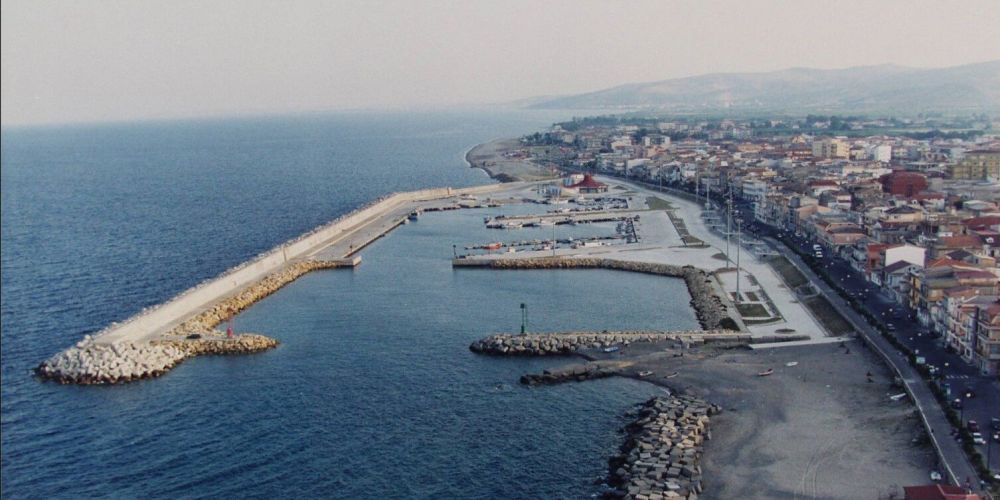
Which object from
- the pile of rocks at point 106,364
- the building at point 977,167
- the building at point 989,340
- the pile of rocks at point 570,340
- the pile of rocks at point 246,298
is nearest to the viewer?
the building at point 989,340

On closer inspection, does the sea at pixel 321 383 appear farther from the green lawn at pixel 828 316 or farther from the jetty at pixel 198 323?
the green lawn at pixel 828 316

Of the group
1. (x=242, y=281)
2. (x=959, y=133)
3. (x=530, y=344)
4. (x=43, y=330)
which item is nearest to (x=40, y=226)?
(x=242, y=281)

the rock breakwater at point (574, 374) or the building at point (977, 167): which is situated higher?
the building at point (977, 167)

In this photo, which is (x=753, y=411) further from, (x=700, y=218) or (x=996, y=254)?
(x=700, y=218)

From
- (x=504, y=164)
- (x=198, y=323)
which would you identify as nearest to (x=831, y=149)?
(x=504, y=164)

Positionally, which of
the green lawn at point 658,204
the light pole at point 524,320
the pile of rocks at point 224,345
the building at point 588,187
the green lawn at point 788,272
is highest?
the building at point 588,187

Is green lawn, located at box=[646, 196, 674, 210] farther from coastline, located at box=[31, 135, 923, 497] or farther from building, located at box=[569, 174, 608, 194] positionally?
coastline, located at box=[31, 135, 923, 497]

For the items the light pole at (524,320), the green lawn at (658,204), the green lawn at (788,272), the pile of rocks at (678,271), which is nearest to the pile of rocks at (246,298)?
the pile of rocks at (678,271)
